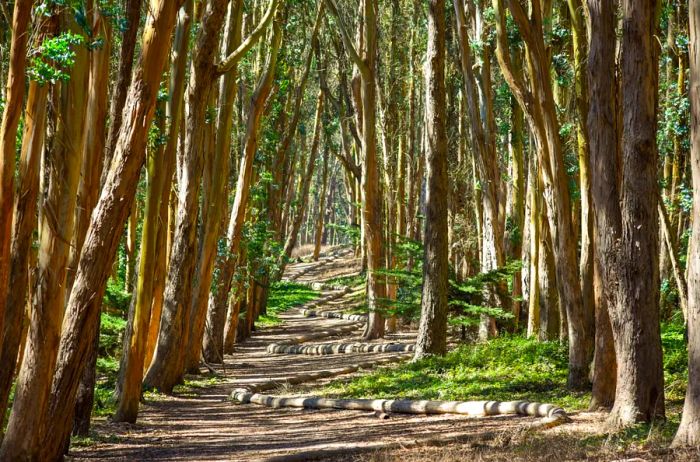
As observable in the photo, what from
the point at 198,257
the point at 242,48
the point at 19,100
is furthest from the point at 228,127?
the point at 19,100

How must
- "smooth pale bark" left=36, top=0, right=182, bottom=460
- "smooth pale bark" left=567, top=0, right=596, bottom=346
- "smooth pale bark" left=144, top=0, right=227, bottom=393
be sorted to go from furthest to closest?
"smooth pale bark" left=144, top=0, right=227, bottom=393 < "smooth pale bark" left=567, top=0, right=596, bottom=346 < "smooth pale bark" left=36, top=0, right=182, bottom=460

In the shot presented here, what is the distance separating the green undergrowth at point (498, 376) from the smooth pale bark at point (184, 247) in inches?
105

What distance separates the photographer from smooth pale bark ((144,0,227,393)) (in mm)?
13422

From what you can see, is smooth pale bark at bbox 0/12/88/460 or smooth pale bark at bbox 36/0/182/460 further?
smooth pale bark at bbox 36/0/182/460

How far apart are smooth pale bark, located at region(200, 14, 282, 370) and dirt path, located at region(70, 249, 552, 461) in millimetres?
3257

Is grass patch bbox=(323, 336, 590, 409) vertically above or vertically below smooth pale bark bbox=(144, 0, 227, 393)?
below

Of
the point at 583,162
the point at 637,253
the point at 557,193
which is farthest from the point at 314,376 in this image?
the point at 637,253

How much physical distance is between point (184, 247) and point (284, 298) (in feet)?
77.4

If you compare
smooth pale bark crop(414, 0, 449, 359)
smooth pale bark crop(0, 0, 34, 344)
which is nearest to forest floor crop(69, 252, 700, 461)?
smooth pale bark crop(414, 0, 449, 359)

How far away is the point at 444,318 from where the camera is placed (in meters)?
15.8

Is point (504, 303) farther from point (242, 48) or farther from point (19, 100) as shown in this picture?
point (19, 100)

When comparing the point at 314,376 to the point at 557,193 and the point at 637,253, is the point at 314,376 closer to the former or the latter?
the point at 557,193

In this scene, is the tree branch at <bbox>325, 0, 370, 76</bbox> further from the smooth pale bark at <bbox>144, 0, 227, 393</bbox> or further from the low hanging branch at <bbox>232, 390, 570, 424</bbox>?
the low hanging branch at <bbox>232, 390, 570, 424</bbox>

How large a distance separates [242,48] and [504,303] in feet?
27.6
